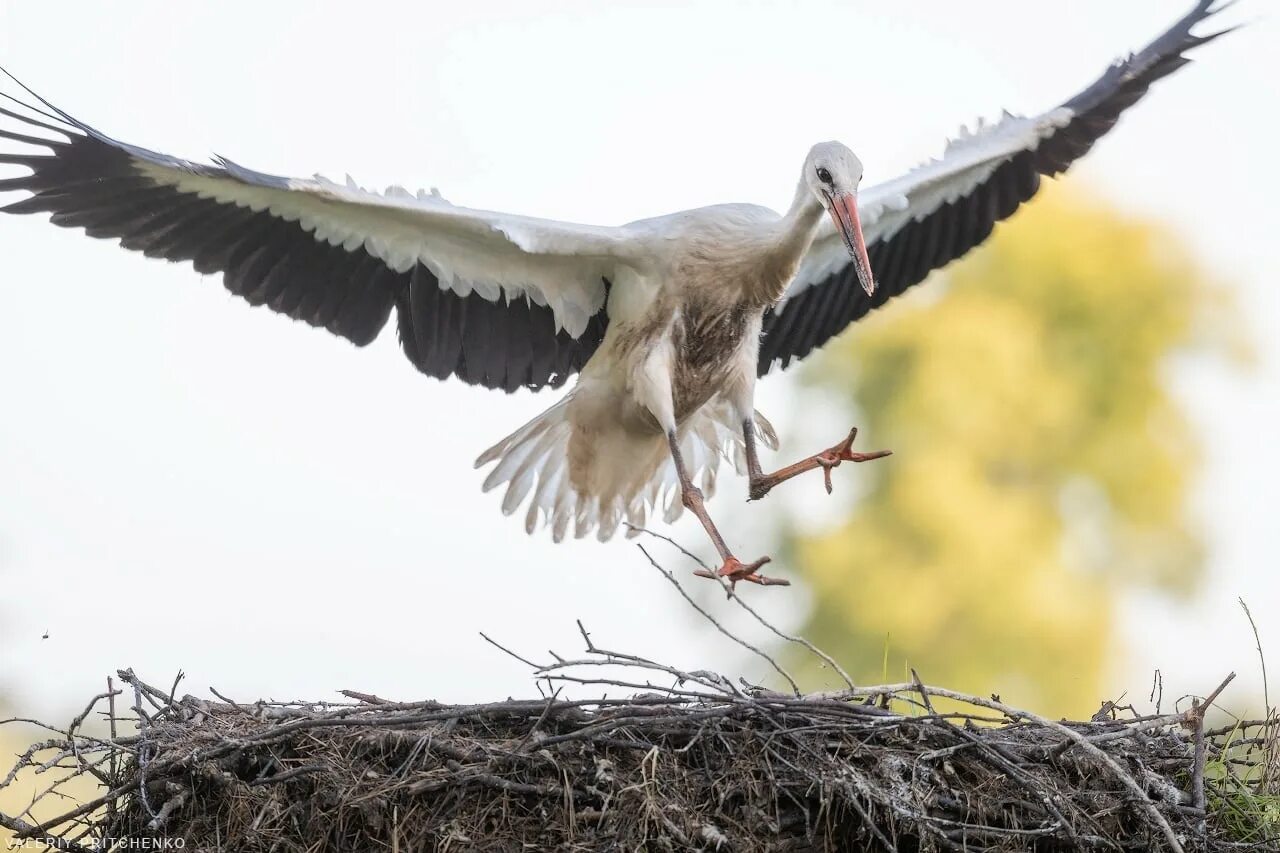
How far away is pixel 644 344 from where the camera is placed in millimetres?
5770

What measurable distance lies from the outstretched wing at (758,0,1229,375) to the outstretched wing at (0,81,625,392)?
36.0 inches

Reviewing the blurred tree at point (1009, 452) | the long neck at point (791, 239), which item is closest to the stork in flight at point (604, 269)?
the long neck at point (791, 239)

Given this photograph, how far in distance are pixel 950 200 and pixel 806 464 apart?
1.45 meters

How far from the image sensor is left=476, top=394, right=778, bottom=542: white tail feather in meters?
6.24

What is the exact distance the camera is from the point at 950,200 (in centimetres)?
625

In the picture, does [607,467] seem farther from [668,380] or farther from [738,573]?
[738,573]

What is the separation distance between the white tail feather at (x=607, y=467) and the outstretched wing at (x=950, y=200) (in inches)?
13.4

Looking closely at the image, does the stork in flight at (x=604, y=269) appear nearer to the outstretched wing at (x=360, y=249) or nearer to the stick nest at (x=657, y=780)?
the outstretched wing at (x=360, y=249)

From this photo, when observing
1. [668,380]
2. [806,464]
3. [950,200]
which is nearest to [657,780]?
[806,464]

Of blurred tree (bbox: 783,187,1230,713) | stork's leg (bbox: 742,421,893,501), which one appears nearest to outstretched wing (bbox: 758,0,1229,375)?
stork's leg (bbox: 742,421,893,501)

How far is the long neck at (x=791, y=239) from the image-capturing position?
545cm

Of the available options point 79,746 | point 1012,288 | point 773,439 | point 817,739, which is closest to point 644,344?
point 773,439

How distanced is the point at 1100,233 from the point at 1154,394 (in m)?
1.71

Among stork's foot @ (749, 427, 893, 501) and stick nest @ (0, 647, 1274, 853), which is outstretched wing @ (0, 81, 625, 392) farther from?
stick nest @ (0, 647, 1274, 853)
